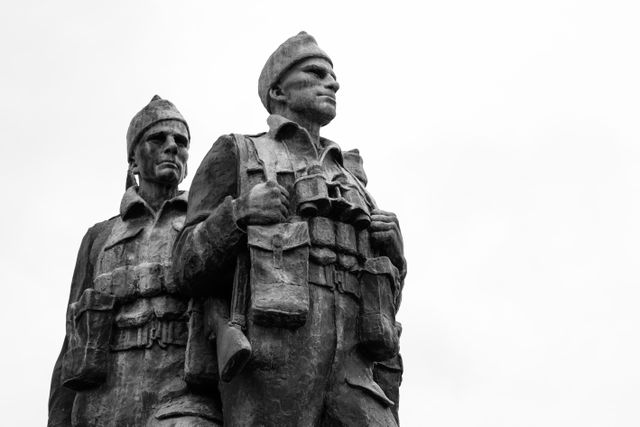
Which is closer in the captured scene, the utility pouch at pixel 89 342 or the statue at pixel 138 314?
the statue at pixel 138 314

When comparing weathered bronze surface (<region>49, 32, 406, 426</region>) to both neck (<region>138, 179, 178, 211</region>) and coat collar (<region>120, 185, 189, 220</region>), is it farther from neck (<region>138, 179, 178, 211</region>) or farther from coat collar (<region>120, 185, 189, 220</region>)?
neck (<region>138, 179, 178, 211</region>)

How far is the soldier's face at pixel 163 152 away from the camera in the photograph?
1433 cm

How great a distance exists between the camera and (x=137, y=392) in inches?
510

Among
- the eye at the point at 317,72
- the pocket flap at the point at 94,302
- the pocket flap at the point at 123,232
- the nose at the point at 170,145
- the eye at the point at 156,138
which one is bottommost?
the pocket flap at the point at 94,302

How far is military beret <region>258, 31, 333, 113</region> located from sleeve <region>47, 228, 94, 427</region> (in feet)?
8.46

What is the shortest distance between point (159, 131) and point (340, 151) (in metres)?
2.22

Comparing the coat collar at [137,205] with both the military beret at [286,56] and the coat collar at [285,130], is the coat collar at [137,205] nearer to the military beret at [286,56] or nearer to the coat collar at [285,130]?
the military beret at [286,56]

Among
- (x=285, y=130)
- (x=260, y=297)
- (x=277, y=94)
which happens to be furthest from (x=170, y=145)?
(x=260, y=297)

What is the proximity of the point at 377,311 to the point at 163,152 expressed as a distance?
3.32m

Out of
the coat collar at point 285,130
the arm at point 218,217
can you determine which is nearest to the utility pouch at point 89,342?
the arm at point 218,217

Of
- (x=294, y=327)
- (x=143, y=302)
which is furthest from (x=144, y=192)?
(x=294, y=327)

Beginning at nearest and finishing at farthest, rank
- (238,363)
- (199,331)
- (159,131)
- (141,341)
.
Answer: (238,363), (199,331), (141,341), (159,131)

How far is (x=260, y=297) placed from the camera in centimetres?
1151

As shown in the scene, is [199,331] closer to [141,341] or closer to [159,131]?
[141,341]
